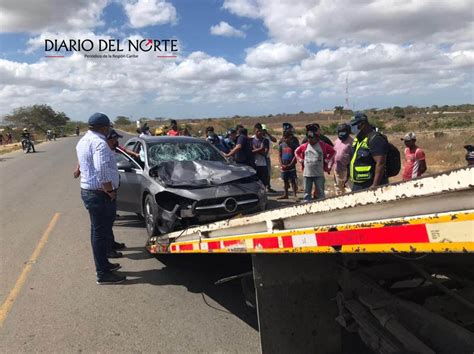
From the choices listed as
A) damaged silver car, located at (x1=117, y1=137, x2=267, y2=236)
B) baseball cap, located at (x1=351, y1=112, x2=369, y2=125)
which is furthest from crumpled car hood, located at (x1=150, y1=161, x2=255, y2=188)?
baseball cap, located at (x1=351, y1=112, x2=369, y2=125)

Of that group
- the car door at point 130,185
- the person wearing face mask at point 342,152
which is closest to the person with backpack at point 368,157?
the person wearing face mask at point 342,152

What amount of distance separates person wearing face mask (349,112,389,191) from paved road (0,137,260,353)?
1.91 metres

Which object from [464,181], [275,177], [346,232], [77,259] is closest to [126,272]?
[77,259]

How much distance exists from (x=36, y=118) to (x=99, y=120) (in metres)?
108

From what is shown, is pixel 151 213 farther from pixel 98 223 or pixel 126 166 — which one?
pixel 126 166

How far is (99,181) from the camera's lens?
5020 mm

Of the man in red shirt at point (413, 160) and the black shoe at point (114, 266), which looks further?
the man in red shirt at point (413, 160)

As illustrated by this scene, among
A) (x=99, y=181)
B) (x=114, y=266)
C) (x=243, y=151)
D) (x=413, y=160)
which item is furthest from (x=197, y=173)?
(x=243, y=151)

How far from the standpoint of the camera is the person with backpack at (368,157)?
5.37 metres

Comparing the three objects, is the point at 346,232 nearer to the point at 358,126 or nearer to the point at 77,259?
the point at 358,126

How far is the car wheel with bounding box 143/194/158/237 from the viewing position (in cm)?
553

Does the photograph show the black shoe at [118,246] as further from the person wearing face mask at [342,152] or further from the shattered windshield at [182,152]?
the person wearing face mask at [342,152]

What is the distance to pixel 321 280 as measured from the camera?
124 inches

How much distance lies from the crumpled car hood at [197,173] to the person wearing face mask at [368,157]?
4.64 feet
